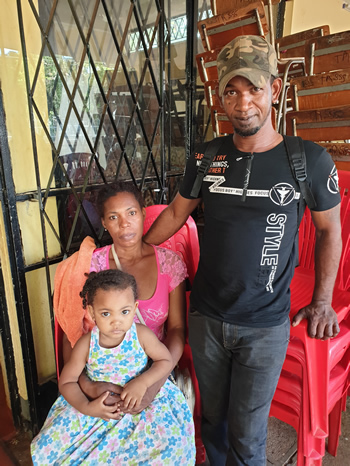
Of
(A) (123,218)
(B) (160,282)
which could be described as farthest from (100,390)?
(A) (123,218)

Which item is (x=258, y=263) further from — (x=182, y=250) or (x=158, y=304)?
(x=182, y=250)

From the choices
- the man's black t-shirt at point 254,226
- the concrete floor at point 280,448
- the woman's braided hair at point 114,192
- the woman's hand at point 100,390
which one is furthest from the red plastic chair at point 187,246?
the woman's hand at point 100,390

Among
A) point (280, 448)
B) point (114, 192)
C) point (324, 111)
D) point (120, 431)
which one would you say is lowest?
point (280, 448)

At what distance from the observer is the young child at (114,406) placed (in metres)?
1.27

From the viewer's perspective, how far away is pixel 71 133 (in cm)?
200

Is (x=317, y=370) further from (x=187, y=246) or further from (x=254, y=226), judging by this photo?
(x=187, y=246)

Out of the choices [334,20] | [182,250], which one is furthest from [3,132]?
[334,20]

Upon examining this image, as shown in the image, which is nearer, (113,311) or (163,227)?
(113,311)

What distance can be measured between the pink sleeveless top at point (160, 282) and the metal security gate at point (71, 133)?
0.41 metres

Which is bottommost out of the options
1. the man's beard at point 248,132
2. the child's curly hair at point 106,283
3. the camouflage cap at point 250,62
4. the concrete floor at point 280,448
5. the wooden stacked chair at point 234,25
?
the concrete floor at point 280,448

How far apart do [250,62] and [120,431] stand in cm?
142

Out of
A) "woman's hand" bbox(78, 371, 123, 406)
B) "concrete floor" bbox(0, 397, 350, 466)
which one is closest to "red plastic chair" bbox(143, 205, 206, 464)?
"concrete floor" bbox(0, 397, 350, 466)

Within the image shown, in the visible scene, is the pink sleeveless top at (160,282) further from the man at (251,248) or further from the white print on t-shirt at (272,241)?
the white print on t-shirt at (272,241)

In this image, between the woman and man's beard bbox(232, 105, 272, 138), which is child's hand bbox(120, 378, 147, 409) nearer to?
→ the woman
